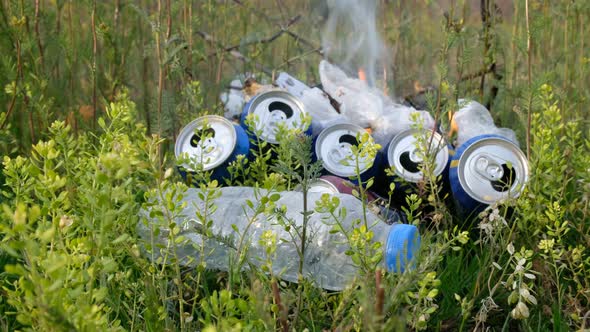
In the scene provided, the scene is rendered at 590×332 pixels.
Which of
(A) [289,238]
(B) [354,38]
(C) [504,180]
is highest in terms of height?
(B) [354,38]

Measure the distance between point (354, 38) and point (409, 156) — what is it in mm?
1032

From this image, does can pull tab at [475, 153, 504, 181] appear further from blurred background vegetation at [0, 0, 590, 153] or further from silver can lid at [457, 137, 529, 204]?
blurred background vegetation at [0, 0, 590, 153]

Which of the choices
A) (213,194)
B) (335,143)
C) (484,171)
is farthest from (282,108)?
(484,171)

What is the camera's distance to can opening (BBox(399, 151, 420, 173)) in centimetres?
174

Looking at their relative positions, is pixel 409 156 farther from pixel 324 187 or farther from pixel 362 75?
pixel 362 75

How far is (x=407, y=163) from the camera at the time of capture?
1747 millimetres

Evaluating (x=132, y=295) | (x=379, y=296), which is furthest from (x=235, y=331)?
(x=132, y=295)

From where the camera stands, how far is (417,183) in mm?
1666

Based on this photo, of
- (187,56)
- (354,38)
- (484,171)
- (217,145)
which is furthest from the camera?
(354,38)

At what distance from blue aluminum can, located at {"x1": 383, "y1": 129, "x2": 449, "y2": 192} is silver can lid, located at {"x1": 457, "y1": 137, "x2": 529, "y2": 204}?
7 centimetres

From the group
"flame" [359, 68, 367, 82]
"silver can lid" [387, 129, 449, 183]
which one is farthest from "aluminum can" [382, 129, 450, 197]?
"flame" [359, 68, 367, 82]

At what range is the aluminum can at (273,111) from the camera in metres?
1.90

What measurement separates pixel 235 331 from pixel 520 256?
738 millimetres

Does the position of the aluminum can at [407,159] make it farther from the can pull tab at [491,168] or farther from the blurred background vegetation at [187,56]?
the blurred background vegetation at [187,56]
